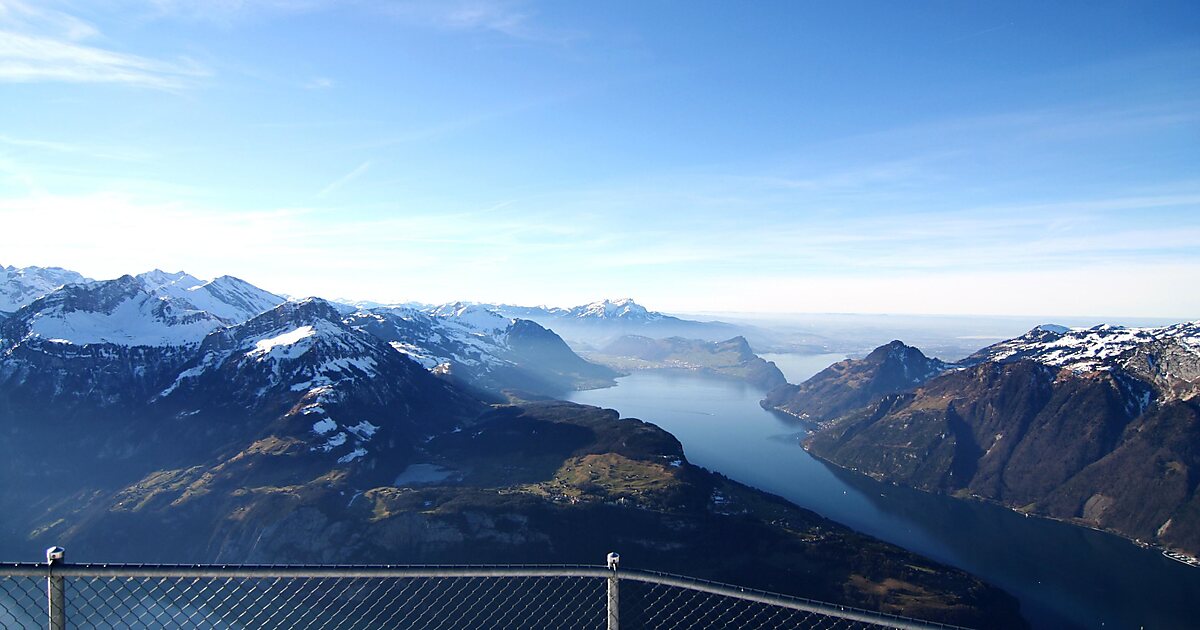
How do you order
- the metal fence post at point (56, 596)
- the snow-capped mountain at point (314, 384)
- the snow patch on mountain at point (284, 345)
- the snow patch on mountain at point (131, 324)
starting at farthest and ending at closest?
the snow patch on mountain at point (284, 345) < the snow patch on mountain at point (131, 324) < the snow-capped mountain at point (314, 384) < the metal fence post at point (56, 596)

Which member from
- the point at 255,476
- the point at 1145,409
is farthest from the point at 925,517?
the point at 255,476

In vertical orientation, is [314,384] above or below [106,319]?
below

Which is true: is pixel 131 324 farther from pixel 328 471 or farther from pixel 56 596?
pixel 56 596

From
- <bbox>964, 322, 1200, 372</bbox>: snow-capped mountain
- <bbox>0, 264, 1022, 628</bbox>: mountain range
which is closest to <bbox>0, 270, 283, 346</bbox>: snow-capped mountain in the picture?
<bbox>0, 264, 1022, 628</bbox>: mountain range

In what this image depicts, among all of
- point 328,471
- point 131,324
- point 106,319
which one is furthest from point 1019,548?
point 106,319

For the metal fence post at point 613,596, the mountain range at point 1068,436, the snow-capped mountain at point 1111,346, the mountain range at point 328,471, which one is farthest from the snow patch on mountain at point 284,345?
the snow-capped mountain at point 1111,346

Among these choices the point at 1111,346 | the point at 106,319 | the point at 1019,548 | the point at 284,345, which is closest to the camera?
the point at 1019,548

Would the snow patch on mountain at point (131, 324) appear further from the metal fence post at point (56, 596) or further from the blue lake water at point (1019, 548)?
the metal fence post at point (56, 596)

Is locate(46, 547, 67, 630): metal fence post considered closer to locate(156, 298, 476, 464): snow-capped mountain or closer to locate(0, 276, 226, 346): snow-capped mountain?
locate(156, 298, 476, 464): snow-capped mountain
